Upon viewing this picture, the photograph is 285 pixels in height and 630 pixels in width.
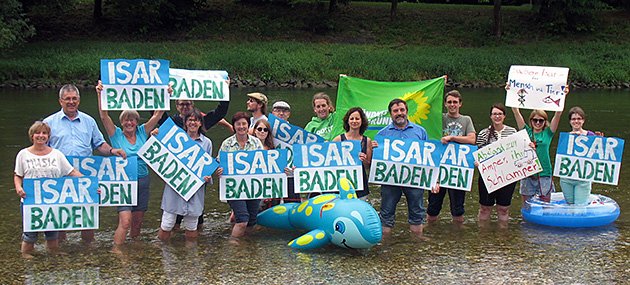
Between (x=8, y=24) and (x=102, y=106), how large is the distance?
27729 mm

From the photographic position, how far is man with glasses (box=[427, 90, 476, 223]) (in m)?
10.2

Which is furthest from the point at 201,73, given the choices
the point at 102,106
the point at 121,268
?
the point at 121,268

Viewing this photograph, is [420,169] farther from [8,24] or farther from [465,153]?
[8,24]

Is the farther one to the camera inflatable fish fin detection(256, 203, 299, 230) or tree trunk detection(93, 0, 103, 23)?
tree trunk detection(93, 0, 103, 23)

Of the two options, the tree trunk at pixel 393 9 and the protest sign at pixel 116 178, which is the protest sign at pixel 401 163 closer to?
the protest sign at pixel 116 178

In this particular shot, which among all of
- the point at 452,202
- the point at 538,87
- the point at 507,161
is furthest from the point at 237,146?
the point at 538,87

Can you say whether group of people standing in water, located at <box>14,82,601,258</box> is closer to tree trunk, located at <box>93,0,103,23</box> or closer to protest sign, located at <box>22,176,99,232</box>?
protest sign, located at <box>22,176,99,232</box>

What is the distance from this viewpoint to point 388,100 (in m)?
11.4

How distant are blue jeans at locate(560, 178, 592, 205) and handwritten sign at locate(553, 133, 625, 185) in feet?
0.42

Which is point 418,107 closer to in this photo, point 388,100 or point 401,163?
point 388,100

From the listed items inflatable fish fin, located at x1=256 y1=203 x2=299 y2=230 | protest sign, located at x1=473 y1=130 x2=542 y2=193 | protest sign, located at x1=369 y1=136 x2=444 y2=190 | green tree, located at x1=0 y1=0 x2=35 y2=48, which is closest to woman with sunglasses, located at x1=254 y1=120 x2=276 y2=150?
inflatable fish fin, located at x1=256 y1=203 x2=299 y2=230

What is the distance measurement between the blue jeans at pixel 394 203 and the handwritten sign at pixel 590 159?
6.37ft

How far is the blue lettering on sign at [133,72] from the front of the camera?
31.4 ft

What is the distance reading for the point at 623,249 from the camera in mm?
9391
